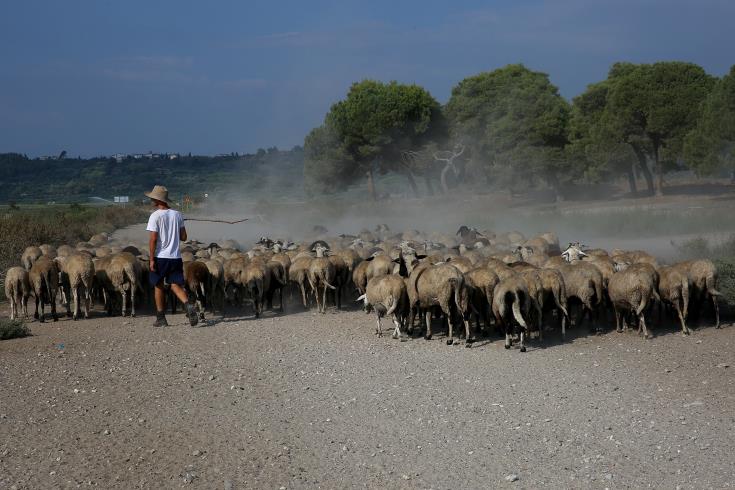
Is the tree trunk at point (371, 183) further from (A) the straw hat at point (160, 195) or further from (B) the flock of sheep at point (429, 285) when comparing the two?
(A) the straw hat at point (160, 195)

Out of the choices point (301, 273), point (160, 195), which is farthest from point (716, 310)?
point (160, 195)

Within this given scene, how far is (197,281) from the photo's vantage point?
47.2 feet

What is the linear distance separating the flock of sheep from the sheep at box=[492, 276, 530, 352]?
2 cm

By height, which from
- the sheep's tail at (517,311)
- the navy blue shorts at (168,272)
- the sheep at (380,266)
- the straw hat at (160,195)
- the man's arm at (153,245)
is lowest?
the sheep's tail at (517,311)

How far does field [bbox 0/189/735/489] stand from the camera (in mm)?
6812

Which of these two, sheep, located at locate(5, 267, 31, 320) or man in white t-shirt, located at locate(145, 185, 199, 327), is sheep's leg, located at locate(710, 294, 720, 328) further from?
sheep, located at locate(5, 267, 31, 320)

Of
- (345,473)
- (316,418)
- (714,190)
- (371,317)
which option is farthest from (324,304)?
(714,190)

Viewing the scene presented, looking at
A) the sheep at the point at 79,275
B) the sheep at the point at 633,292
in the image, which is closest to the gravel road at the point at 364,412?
the sheep at the point at 633,292

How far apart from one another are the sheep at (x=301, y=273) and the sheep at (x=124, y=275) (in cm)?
277

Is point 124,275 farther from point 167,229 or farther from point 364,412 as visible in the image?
point 364,412

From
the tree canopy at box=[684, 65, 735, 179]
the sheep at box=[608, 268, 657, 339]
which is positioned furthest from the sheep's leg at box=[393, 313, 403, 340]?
the tree canopy at box=[684, 65, 735, 179]

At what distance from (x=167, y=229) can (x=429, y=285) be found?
4158 millimetres

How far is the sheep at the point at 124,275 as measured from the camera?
47.3 ft

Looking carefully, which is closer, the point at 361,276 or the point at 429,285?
the point at 429,285
